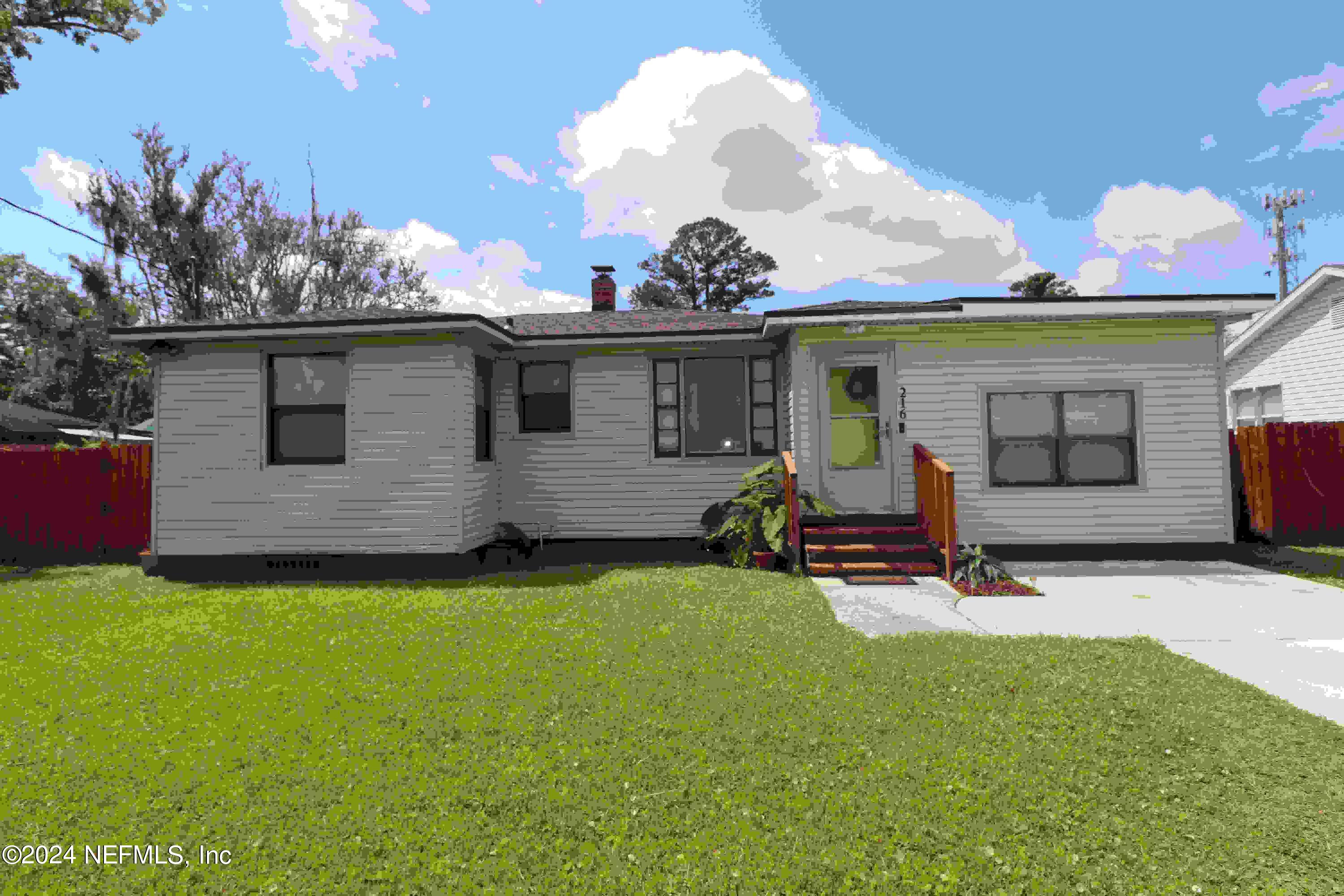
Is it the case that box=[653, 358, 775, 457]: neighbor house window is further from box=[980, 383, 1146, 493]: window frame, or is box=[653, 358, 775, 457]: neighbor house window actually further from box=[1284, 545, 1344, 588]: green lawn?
box=[1284, 545, 1344, 588]: green lawn

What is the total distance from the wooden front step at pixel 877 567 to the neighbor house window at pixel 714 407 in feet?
8.33

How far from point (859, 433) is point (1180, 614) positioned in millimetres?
4184

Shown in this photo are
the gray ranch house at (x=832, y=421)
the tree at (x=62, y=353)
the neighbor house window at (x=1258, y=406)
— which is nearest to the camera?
the gray ranch house at (x=832, y=421)

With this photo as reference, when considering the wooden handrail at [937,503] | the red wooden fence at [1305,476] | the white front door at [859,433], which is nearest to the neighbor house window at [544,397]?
the white front door at [859,433]

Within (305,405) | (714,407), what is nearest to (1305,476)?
(714,407)

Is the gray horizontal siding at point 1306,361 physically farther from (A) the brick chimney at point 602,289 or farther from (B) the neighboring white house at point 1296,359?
(A) the brick chimney at point 602,289

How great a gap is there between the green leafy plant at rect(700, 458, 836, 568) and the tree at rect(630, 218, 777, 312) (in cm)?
2890

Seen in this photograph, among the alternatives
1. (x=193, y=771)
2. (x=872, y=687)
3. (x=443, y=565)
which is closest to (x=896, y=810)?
(x=872, y=687)

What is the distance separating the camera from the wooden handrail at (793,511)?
338 inches

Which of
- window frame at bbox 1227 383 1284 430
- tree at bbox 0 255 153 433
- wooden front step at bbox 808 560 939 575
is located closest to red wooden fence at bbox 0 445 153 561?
wooden front step at bbox 808 560 939 575

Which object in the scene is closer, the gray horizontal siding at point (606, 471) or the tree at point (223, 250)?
the gray horizontal siding at point (606, 471)

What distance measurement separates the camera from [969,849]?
108 inches

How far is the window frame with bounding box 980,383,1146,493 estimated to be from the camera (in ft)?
30.2

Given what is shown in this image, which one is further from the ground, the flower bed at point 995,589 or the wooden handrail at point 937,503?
the wooden handrail at point 937,503
